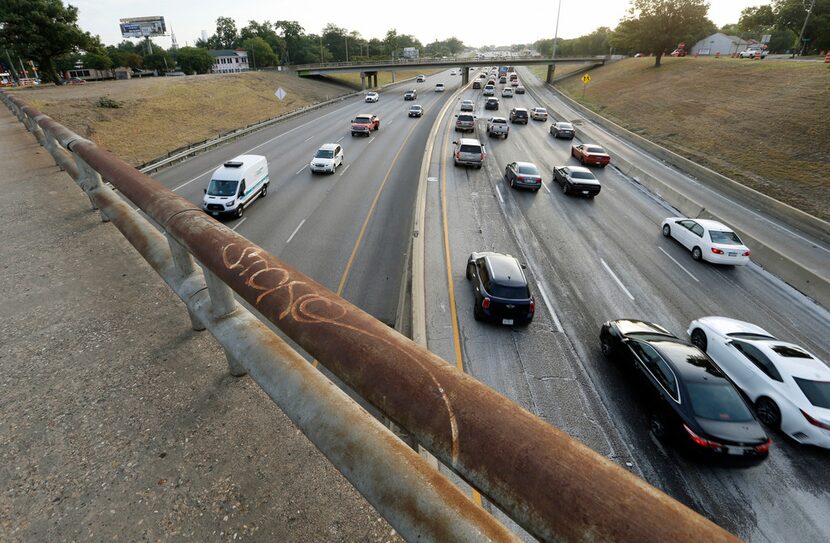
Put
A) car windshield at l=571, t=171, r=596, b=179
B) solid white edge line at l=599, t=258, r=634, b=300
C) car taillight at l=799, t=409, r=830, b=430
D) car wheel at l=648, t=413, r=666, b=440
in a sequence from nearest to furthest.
Result: car taillight at l=799, t=409, r=830, b=430
car wheel at l=648, t=413, r=666, b=440
solid white edge line at l=599, t=258, r=634, b=300
car windshield at l=571, t=171, r=596, b=179

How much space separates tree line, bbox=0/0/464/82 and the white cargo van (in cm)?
5320

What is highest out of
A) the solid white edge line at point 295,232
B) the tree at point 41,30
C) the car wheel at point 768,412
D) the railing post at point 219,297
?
the tree at point 41,30

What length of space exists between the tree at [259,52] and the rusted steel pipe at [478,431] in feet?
435

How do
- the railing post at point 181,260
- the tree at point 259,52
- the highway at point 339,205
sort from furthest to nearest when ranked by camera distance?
the tree at point 259,52, the highway at point 339,205, the railing post at point 181,260

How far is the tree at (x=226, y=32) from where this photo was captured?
16562cm

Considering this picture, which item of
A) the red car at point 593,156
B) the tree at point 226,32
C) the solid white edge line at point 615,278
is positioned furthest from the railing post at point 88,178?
the tree at point 226,32

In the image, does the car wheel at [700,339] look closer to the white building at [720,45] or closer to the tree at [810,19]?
the tree at [810,19]

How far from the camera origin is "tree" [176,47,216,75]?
3976 inches

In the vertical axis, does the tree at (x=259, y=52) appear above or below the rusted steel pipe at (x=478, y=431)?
above

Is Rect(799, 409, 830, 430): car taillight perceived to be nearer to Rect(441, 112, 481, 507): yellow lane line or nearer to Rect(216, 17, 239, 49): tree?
Rect(441, 112, 481, 507): yellow lane line

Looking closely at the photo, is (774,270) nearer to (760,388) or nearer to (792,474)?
(760,388)

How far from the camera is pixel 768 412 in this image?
9.98 m

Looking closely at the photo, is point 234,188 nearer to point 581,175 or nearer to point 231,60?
point 581,175

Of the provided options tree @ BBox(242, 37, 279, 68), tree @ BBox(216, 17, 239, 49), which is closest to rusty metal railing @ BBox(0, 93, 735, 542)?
tree @ BBox(242, 37, 279, 68)
